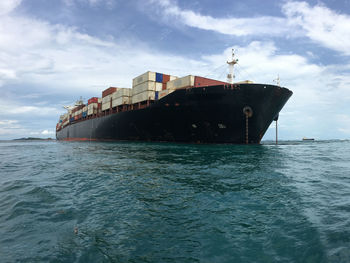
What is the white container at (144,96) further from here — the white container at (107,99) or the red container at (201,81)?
the white container at (107,99)

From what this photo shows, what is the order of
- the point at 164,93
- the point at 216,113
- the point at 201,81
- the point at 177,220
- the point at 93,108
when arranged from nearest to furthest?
the point at 177,220, the point at 216,113, the point at 201,81, the point at 164,93, the point at 93,108

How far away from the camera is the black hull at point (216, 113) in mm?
22906

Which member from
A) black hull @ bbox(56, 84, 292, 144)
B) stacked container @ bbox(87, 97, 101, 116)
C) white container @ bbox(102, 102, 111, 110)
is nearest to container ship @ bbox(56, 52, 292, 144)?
black hull @ bbox(56, 84, 292, 144)

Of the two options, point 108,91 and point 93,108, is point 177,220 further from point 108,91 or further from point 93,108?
point 93,108

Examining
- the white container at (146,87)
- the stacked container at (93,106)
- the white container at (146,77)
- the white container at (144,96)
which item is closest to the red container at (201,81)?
the white container at (144,96)

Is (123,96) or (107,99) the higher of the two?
(107,99)

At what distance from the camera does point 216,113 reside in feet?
78.0

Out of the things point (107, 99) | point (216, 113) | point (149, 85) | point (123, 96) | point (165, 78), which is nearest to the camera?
point (216, 113)

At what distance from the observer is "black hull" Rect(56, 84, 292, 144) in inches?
902

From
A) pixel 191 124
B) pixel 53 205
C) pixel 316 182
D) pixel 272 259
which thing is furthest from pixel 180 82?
pixel 272 259

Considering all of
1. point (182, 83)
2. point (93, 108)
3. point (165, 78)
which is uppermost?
point (165, 78)

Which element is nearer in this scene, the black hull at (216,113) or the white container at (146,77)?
the black hull at (216,113)

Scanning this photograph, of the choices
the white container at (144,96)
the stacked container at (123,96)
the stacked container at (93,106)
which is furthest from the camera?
the stacked container at (93,106)

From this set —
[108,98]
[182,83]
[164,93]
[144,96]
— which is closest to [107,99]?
[108,98]
